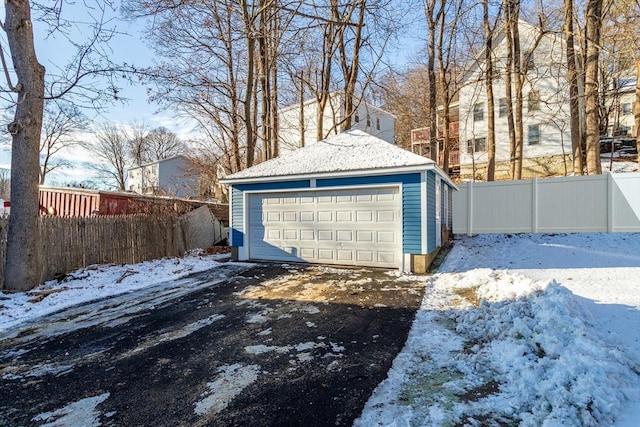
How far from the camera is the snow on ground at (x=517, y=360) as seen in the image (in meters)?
2.34

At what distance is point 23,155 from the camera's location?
6.46 m

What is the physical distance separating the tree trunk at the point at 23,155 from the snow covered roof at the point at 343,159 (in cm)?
431

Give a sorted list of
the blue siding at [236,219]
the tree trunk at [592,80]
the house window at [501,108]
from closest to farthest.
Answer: the blue siding at [236,219], the tree trunk at [592,80], the house window at [501,108]

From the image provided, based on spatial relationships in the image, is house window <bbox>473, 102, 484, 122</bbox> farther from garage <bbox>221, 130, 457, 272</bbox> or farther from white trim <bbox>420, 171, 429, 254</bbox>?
white trim <bbox>420, 171, 429, 254</bbox>

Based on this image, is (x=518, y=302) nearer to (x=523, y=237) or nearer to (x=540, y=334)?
(x=540, y=334)

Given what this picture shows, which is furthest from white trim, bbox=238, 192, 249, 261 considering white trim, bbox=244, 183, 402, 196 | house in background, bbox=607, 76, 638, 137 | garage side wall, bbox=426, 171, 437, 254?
house in background, bbox=607, 76, 638, 137

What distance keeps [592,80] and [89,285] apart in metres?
15.0

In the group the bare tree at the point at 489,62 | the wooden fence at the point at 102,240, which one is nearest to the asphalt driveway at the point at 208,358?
the wooden fence at the point at 102,240

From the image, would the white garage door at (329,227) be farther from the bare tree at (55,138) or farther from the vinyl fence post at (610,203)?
the bare tree at (55,138)

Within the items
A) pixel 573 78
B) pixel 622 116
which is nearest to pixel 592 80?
pixel 573 78

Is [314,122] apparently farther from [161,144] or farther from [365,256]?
[161,144]

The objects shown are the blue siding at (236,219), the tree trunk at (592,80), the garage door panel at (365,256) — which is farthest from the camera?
the tree trunk at (592,80)

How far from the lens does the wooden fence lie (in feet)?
23.3

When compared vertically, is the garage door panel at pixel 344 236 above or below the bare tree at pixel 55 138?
below
